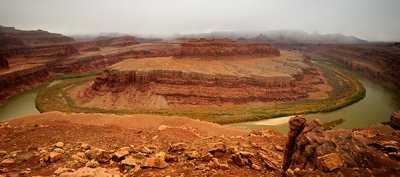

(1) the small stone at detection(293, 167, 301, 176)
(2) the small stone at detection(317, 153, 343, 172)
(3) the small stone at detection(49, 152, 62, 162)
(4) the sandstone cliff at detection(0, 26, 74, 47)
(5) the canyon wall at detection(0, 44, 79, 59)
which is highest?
(4) the sandstone cliff at detection(0, 26, 74, 47)

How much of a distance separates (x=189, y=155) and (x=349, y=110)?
42878 mm

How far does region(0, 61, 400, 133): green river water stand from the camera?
127 feet

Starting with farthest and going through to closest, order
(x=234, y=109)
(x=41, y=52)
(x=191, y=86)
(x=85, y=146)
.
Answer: (x=41, y=52) → (x=191, y=86) → (x=234, y=109) → (x=85, y=146)

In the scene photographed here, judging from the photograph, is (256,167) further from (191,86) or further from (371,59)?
(371,59)

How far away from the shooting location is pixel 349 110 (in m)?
45.5

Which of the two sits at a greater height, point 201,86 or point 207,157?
point 207,157

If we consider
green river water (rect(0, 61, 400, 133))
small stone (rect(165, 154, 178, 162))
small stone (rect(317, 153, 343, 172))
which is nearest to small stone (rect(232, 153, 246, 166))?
small stone (rect(165, 154, 178, 162))

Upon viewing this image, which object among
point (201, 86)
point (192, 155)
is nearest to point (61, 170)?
point (192, 155)

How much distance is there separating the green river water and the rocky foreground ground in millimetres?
22663

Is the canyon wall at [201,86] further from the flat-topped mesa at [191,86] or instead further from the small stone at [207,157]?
the small stone at [207,157]

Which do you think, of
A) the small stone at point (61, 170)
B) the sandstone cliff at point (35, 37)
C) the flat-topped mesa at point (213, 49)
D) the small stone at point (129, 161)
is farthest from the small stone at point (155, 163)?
the sandstone cliff at point (35, 37)

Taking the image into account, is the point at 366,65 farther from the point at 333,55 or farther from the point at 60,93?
the point at 60,93

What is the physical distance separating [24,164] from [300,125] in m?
13.2

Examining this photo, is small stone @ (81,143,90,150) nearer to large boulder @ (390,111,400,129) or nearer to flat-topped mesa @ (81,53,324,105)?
large boulder @ (390,111,400,129)
